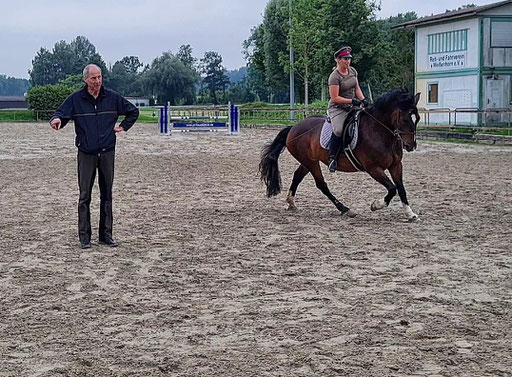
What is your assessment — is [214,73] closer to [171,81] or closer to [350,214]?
[171,81]

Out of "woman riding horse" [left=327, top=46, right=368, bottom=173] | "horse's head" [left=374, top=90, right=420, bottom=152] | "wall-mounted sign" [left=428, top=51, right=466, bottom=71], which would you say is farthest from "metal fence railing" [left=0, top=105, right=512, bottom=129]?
"horse's head" [left=374, top=90, right=420, bottom=152]

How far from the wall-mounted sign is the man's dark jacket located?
3444cm

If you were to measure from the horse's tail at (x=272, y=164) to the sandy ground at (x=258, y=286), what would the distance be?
0.37 m

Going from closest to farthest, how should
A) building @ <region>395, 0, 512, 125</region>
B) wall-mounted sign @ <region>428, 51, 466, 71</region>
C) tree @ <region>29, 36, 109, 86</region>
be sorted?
1. building @ <region>395, 0, 512, 125</region>
2. wall-mounted sign @ <region>428, 51, 466, 71</region>
3. tree @ <region>29, 36, 109, 86</region>

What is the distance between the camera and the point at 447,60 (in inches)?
1692

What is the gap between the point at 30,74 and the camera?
132 m

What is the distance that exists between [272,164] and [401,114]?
2371 mm

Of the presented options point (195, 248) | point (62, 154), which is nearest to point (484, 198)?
point (195, 248)

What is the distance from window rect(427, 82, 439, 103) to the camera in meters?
43.9

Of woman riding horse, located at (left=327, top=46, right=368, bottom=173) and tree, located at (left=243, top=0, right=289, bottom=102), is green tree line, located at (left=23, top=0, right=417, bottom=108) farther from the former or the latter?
woman riding horse, located at (left=327, top=46, right=368, bottom=173)

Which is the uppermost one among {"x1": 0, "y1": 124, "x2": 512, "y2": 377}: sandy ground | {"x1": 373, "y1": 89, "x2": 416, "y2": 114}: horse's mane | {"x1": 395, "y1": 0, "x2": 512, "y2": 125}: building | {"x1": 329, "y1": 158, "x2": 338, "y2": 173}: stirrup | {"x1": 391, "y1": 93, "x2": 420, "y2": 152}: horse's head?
{"x1": 395, "y1": 0, "x2": 512, "y2": 125}: building

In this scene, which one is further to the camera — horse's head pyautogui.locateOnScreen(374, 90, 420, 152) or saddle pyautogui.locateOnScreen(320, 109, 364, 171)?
saddle pyautogui.locateOnScreen(320, 109, 364, 171)

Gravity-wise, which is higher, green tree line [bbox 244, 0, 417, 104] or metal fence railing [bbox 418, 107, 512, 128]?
green tree line [bbox 244, 0, 417, 104]

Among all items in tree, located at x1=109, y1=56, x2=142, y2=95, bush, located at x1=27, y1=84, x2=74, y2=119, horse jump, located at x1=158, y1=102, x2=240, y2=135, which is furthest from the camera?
tree, located at x1=109, y1=56, x2=142, y2=95
